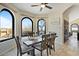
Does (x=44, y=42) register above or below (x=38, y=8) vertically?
below

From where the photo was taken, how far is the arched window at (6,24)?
6.73ft

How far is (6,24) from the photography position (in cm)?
208

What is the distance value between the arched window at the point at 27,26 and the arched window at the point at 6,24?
0.21m

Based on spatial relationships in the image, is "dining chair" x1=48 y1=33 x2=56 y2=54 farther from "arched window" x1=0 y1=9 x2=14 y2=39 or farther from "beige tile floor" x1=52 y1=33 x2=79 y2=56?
"arched window" x1=0 y1=9 x2=14 y2=39

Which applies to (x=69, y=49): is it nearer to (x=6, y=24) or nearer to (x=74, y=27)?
(x=74, y=27)

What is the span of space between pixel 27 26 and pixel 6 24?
41 centimetres

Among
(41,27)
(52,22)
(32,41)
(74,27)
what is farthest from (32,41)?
(74,27)

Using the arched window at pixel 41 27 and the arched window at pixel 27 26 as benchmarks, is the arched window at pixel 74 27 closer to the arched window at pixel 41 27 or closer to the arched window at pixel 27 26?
the arched window at pixel 41 27

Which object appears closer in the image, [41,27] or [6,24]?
[6,24]

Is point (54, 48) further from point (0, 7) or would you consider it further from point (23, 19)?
point (0, 7)

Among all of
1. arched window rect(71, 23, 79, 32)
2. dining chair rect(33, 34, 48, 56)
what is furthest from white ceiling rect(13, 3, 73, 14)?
dining chair rect(33, 34, 48, 56)

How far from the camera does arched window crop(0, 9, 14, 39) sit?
80.7 inches

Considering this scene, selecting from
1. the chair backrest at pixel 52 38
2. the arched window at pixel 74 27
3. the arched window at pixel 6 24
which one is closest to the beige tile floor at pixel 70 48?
the arched window at pixel 74 27

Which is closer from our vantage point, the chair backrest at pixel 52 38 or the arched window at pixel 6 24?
the arched window at pixel 6 24
